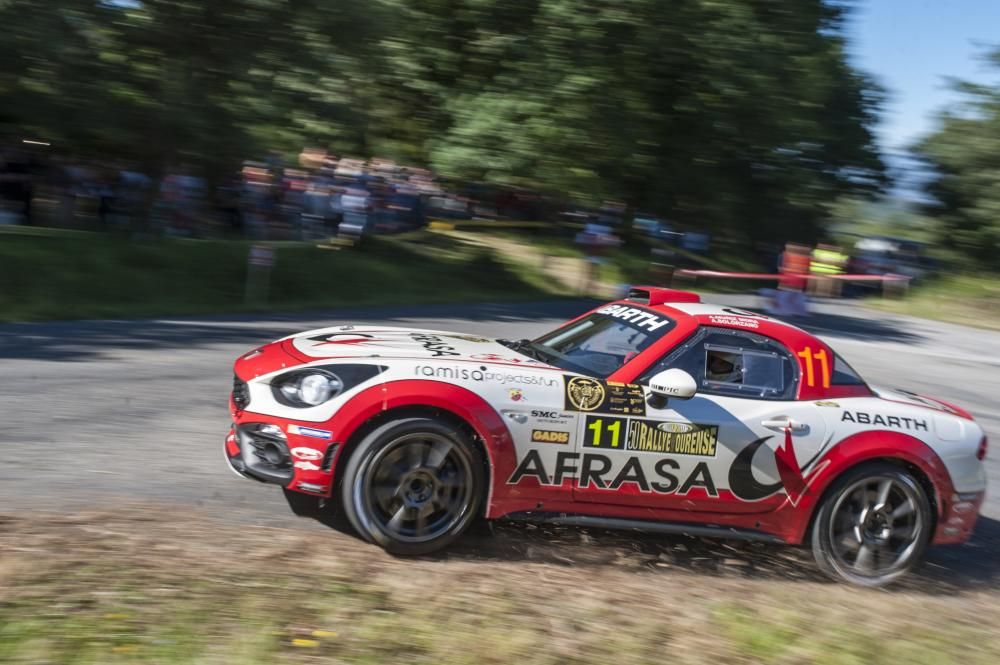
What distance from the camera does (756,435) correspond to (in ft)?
19.2

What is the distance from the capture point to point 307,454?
5332 mm

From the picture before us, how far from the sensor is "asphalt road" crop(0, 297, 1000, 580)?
622 centimetres

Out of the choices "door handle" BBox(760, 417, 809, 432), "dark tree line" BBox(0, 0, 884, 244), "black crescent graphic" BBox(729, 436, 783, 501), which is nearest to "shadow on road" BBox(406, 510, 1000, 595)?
"black crescent graphic" BBox(729, 436, 783, 501)

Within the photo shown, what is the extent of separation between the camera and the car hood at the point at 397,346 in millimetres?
5758

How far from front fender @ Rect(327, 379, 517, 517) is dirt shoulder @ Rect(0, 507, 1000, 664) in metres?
0.55

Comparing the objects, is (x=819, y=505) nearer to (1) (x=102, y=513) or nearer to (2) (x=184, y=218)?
(1) (x=102, y=513)

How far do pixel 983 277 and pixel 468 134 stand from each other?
20.1m

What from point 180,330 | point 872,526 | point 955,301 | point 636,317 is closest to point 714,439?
point 636,317

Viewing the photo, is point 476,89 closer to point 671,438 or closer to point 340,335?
point 340,335

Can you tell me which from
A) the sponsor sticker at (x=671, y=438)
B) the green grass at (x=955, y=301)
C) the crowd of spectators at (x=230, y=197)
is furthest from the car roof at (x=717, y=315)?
the green grass at (x=955, y=301)

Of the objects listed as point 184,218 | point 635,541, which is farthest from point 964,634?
point 184,218

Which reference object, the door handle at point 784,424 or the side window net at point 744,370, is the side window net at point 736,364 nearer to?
the side window net at point 744,370

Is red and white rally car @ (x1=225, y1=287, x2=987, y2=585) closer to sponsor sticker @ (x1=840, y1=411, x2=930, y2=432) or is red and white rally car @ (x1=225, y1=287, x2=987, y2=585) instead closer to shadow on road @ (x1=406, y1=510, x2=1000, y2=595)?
sponsor sticker @ (x1=840, y1=411, x2=930, y2=432)

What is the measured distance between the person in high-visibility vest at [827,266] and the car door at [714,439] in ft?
93.6
